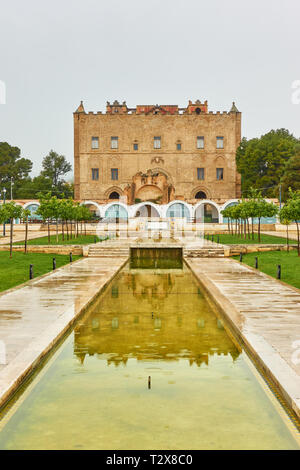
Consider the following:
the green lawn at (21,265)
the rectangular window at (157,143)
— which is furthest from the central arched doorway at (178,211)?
the green lawn at (21,265)

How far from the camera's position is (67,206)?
26281mm

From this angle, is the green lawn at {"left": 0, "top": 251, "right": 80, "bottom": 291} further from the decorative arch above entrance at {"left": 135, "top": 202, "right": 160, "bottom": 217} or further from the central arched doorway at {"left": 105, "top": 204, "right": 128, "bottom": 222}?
the decorative arch above entrance at {"left": 135, "top": 202, "right": 160, "bottom": 217}

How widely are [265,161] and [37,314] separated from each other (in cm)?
5413

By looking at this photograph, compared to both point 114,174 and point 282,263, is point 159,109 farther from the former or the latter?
point 282,263

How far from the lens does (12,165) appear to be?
240 ft

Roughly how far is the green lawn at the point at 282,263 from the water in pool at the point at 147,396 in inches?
207

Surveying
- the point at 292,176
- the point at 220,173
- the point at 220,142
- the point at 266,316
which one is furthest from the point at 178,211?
the point at 266,316

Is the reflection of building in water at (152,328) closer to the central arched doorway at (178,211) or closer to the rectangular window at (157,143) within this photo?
the central arched doorway at (178,211)

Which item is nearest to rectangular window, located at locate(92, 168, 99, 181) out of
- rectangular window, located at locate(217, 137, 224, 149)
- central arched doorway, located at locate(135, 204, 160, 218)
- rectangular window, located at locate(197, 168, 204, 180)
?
central arched doorway, located at locate(135, 204, 160, 218)

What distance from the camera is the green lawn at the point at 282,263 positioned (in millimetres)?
12326

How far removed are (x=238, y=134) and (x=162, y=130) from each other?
8.17m

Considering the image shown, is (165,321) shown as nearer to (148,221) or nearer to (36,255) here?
(36,255)

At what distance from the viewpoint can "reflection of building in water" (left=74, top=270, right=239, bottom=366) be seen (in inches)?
240
